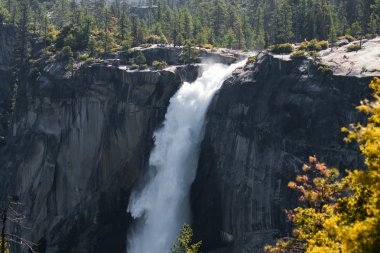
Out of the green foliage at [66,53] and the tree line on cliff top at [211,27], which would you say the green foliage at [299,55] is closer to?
the tree line on cliff top at [211,27]

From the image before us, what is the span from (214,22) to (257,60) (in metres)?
53.4

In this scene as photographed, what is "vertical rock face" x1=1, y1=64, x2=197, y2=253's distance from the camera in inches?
2569

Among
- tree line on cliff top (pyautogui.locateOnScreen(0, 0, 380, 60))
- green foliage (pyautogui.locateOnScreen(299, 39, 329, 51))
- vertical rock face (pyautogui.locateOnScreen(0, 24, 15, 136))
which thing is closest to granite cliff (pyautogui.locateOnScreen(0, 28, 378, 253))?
green foliage (pyautogui.locateOnScreen(299, 39, 329, 51))

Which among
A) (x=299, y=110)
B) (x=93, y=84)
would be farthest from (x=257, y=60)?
(x=93, y=84)

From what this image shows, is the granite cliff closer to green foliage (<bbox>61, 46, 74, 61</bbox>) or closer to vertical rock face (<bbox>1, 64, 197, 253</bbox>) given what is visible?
vertical rock face (<bbox>1, 64, 197, 253</bbox>)

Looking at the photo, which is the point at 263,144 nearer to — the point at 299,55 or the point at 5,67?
the point at 299,55

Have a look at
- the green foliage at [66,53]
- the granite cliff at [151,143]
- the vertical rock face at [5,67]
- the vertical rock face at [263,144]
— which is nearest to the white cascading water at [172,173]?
the granite cliff at [151,143]

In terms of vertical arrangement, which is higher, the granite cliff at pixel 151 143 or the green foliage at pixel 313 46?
the green foliage at pixel 313 46

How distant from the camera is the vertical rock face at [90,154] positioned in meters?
65.2

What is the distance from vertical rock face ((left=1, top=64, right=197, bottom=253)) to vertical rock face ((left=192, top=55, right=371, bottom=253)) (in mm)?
10916

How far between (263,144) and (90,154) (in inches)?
1083

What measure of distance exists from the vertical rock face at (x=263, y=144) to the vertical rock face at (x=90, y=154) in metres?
10.9

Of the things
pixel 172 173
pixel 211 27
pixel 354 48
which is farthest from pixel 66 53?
pixel 354 48

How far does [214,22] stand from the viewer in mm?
107875
